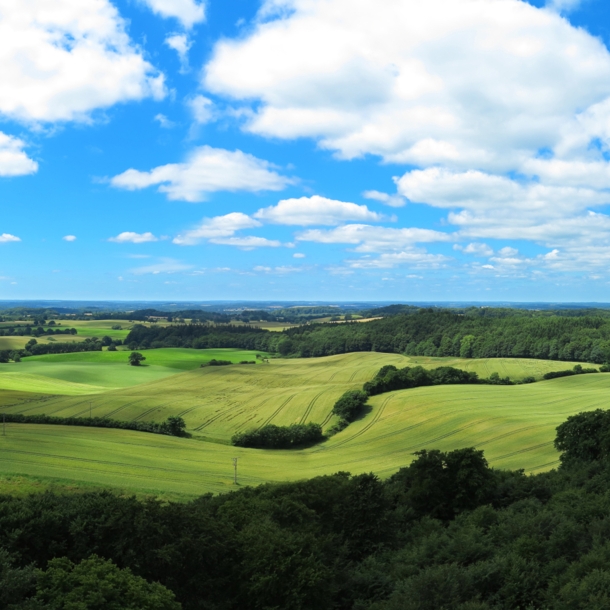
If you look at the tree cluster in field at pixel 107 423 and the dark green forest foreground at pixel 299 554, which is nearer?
the dark green forest foreground at pixel 299 554

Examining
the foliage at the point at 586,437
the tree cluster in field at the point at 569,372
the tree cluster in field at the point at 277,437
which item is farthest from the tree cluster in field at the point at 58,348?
the foliage at the point at 586,437

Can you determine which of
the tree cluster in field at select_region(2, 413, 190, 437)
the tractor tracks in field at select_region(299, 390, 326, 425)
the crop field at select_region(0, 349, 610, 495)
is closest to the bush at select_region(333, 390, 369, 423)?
the crop field at select_region(0, 349, 610, 495)

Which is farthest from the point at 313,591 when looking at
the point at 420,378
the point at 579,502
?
the point at 420,378

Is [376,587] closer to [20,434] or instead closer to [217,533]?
[217,533]

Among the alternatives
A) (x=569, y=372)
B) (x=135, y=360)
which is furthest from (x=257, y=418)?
(x=135, y=360)

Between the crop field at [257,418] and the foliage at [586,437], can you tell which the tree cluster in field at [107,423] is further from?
the foliage at [586,437]

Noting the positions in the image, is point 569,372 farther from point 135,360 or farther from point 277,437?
point 135,360
